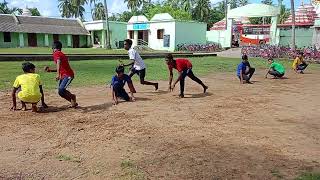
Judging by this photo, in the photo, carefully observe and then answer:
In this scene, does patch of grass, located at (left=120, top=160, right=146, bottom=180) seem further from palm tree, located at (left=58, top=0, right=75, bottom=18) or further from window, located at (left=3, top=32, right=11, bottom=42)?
palm tree, located at (left=58, top=0, right=75, bottom=18)

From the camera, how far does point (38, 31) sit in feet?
153

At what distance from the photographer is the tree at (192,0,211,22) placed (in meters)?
60.7

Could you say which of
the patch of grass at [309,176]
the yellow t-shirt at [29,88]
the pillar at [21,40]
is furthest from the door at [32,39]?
the patch of grass at [309,176]

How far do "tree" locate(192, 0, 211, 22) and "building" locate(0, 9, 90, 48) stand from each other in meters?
20.3

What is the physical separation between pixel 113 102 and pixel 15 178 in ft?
14.5

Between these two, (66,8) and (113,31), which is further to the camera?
(66,8)

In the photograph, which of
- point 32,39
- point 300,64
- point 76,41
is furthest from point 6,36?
point 300,64

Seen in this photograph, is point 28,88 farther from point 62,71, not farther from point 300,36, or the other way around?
point 300,36

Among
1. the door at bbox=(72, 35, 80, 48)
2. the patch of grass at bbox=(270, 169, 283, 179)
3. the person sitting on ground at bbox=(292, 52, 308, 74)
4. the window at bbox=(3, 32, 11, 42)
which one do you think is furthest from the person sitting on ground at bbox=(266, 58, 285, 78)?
the door at bbox=(72, 35, 80, 48)

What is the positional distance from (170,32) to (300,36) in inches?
562

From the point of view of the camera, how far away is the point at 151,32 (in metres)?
42.6

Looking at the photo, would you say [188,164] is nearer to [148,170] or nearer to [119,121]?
[148,170]

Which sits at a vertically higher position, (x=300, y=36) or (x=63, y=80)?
(x=300, y=36)

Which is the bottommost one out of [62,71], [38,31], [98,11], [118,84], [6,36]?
[118,84]
